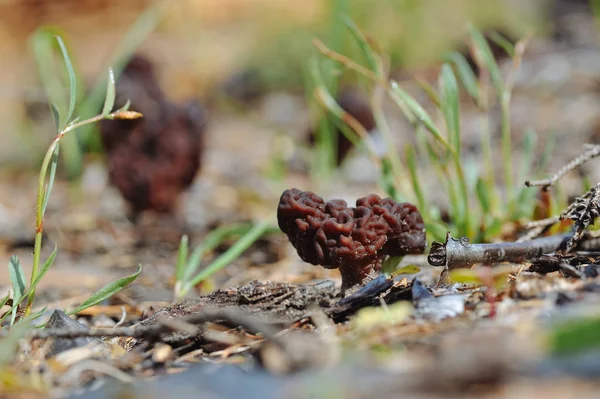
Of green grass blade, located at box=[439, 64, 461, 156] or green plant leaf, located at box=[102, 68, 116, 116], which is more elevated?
green plant leaf, located at box=[102, 68, 116, 116]

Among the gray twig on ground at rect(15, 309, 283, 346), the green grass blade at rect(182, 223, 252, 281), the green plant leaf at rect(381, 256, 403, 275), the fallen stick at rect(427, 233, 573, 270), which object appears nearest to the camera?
the gray twig on ground at rect(15, 309, 283, 346)

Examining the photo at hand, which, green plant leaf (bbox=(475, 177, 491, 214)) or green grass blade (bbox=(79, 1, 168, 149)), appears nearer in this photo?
green plant leaf (bbox=(475, 177, 491, 214))

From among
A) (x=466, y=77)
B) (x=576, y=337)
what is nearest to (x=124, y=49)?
(x=466, y=77)

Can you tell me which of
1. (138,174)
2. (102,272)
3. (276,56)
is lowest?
(102,272)

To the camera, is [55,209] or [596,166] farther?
[55,209]

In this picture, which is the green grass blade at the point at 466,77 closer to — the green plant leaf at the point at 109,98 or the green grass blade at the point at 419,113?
the green grass blade at the point at 419,113

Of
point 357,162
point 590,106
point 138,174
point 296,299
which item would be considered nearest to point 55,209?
point 138,174

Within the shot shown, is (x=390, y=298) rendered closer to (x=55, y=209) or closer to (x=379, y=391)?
(x=379, y=391)

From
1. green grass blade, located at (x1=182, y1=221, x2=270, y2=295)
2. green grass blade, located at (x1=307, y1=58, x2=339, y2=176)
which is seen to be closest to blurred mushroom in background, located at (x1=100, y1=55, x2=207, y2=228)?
green grass blade, located at (x1=307, y1=58, x2=339, y2=176)

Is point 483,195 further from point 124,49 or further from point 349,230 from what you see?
point 124,49

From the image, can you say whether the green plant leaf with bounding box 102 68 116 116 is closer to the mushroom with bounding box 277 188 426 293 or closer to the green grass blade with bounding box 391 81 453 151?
the mushroom with bounding box 277 188 426 293
